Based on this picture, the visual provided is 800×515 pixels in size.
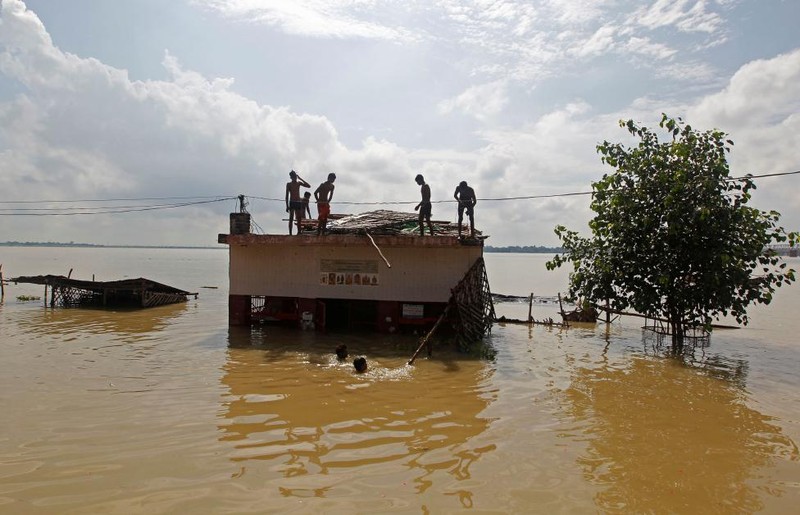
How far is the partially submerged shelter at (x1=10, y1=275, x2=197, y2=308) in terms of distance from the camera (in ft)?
82.8

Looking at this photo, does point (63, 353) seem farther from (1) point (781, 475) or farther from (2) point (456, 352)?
(1) point (781, 475)

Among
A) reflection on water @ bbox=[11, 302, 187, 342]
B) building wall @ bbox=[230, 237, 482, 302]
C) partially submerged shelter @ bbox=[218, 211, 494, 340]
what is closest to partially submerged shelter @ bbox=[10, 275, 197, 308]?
reflection on water @ bbox=[11, 302, 187, 342]

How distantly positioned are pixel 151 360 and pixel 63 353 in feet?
9.00

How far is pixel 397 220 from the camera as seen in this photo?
59.5ft

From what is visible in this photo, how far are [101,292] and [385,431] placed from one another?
24199 mm

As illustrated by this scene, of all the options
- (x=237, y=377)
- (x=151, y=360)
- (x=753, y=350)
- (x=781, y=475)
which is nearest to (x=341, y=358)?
(x=237, y=377)

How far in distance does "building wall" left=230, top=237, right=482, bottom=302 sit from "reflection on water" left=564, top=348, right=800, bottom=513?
534 centimetres

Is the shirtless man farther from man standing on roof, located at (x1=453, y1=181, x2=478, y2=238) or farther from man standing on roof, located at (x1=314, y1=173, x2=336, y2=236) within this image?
man standing on roof, located at (x1=453, y1=181, x2=478, y2=238)

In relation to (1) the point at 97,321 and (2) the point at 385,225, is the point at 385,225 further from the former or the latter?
(1) the point at 97,321

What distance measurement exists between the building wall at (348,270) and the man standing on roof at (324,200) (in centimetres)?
68

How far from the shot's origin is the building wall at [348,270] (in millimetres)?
16016

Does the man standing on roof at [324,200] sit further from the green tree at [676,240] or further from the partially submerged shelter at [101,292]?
the partially submerged shelter at [101,292]

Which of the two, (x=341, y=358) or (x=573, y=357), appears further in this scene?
(x=573, y=357)

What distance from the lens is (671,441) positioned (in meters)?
7.66
